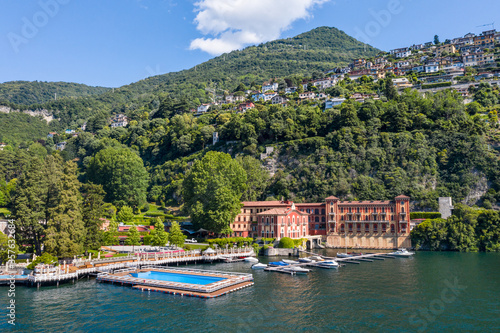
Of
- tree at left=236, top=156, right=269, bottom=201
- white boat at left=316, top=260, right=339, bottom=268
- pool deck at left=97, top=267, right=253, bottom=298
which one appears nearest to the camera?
pool deck at left=97, top=267, right=253, bottom=298

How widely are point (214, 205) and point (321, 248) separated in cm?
2888

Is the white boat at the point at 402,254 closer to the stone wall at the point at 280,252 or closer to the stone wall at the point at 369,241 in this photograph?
the stone wall at the point at 369,241

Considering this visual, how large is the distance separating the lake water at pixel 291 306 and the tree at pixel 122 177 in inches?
2445

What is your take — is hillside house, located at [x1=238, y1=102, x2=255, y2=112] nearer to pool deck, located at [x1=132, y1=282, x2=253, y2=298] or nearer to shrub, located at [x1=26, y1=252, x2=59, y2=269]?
shrub, located at [x1=26, y1=252, x2=59, y2=269]

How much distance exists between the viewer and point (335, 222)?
322ft

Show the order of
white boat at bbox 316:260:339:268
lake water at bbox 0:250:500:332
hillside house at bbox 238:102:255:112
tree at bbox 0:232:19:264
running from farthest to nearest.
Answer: hillside house at bbox 238:102:255:112, white boat at bbox 316:260:339:268, tree at bbox 0:232:19:264, lake water at bbox 0:250:500:332

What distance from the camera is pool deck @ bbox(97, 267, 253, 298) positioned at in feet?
162

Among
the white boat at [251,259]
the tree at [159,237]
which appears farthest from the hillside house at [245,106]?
the white boat at [251,259]

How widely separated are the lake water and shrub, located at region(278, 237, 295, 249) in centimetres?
2446

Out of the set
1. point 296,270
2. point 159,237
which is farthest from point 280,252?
point 159,237

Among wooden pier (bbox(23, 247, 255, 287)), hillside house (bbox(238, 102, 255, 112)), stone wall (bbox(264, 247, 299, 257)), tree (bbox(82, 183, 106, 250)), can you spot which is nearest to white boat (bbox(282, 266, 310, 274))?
wooden pier (bbox(23, 247, 255, 287))

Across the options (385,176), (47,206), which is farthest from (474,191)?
(47,206)

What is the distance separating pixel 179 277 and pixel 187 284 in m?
7.37

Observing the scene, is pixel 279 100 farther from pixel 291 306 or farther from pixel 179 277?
pixel 291 306
